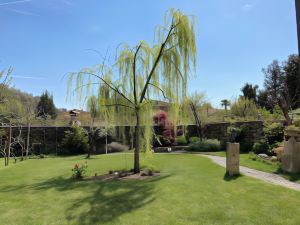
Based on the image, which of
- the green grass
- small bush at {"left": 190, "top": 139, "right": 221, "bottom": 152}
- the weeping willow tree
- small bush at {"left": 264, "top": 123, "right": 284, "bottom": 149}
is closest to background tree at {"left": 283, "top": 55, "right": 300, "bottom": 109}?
small bush at {"left": 190, "top": 139, "right": 221, "bottom": 152}

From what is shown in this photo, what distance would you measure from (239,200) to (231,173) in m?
2.17

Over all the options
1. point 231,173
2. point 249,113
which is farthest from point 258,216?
point 249,113

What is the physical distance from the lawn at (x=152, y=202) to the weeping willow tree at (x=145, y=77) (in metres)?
2.16

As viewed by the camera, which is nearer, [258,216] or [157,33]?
[258,216]

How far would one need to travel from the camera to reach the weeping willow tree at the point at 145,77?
7734 millimetres

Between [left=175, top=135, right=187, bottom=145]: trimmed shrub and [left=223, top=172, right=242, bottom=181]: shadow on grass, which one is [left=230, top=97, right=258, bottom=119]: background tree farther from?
[left=223, top=172, right=242, bottom=181]: shadow on grass

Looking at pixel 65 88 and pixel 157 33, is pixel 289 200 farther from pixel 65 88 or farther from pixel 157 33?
pixel 65 88

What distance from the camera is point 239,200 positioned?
16.9 feet

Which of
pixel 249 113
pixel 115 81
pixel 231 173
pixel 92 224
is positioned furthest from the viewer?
pixel 249 113

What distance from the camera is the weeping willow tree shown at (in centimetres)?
773

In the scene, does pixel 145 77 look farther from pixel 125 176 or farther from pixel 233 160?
pixel 233 160

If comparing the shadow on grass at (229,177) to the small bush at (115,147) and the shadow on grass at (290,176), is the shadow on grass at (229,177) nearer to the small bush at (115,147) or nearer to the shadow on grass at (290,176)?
the shadow on grass at (290,176)

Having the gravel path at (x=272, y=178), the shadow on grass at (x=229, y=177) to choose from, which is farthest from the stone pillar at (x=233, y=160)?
the gravel path at (x=272, y=178)

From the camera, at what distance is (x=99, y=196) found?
18.5 ft
